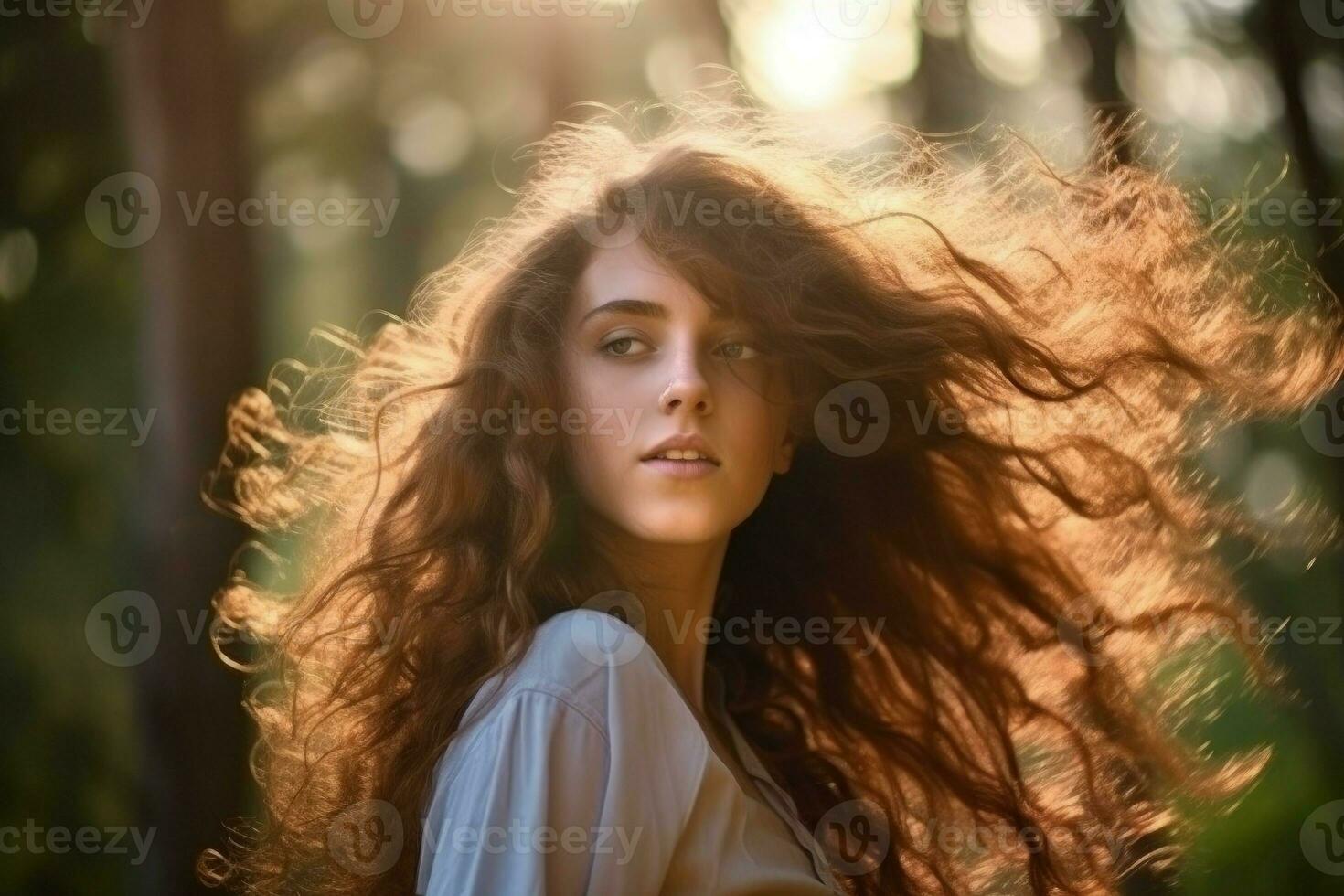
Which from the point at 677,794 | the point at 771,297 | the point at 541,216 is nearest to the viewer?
the point at 677,794

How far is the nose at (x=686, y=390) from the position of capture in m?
2.12

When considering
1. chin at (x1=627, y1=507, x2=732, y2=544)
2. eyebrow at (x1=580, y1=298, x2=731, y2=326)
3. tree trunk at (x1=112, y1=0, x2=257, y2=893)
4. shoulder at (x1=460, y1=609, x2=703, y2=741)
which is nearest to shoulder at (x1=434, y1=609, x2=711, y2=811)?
shoulder at (x1=460, y1=609, x2=703, y2=741)

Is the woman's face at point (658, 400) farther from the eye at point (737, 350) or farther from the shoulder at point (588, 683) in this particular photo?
the shoulder at point (588, 683)

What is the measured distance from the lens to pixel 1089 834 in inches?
109

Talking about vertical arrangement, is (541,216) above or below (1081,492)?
above

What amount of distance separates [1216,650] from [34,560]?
2760 millimetres

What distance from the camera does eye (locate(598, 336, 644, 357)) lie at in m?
2.21

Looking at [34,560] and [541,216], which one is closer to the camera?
[541,216]

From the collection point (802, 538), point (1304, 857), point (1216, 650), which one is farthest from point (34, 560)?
point (1304, 857)

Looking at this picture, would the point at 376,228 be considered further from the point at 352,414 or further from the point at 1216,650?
the point at 1216,650

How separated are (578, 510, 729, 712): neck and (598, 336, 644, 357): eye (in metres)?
0.31

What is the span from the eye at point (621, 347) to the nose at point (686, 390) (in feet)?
0.31

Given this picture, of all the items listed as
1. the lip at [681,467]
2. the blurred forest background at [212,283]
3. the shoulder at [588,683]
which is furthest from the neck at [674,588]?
the blurred forest background at [212,283]

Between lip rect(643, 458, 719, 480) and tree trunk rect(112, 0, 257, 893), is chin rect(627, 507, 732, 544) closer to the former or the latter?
lip rect(643, 458, 719, 480)
